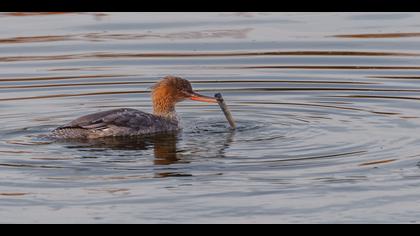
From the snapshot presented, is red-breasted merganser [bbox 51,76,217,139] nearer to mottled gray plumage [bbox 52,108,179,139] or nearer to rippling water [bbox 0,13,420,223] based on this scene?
mottled gray plumage [bbox 52,108,179,139]

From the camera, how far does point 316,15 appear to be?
835 inches

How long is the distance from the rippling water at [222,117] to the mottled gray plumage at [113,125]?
0.18 metres

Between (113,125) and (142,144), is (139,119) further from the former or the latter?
(142,144)

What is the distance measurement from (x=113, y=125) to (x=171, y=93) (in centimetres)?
138

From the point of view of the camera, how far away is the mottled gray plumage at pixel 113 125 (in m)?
13.3

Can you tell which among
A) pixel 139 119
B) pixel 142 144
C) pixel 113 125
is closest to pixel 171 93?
pixel 139 119

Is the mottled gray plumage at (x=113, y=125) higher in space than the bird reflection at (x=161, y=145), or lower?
higher

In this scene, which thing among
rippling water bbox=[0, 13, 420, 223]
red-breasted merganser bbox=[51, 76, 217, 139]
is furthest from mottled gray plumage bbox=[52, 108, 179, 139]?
rippling water bbox=[0, 13, 420, 223]

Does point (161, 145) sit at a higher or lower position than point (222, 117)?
lower

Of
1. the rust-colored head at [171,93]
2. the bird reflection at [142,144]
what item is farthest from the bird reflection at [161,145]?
the rust-colored head at [171,93]

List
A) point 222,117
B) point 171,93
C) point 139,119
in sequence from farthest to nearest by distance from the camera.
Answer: point 171,93
point 222,117
point 139,119

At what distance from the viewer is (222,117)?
14594mm

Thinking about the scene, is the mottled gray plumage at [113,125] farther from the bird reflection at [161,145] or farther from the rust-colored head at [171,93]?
the rust-colored head at [171,93]
